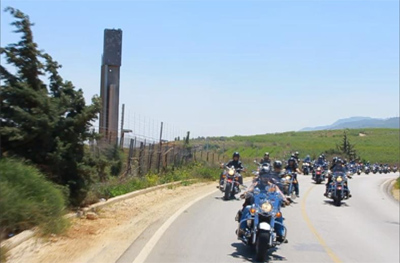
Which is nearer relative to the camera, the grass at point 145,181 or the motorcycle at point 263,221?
the motorcycle at point 263,221

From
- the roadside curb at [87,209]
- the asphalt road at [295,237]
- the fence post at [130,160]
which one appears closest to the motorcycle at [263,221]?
the asphalt road at [295,237]

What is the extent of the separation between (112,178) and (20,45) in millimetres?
7232

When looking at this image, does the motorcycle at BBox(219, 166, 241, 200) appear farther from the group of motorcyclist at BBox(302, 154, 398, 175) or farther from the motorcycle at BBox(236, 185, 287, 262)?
the group of motorcyclist at BBox(302, 154, 398, 175)

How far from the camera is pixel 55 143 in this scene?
43.6 ft

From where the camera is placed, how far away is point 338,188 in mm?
21609

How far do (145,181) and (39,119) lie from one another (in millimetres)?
10096

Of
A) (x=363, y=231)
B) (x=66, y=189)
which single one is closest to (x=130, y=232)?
(x=66, y=189)

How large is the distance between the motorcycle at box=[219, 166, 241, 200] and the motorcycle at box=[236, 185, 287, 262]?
9976 millimetres

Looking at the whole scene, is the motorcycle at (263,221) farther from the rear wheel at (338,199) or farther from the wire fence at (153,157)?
the wire fence at (153,157)

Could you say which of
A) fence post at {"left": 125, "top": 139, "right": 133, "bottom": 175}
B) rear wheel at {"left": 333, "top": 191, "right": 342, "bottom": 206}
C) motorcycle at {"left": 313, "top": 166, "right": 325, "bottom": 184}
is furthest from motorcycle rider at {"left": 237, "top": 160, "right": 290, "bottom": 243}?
motorcycle at {"left": 313, "top": 166, "right": 325, "bottom": 184}

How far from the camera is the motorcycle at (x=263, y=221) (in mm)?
9781

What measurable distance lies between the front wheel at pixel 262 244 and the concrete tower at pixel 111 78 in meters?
13.9

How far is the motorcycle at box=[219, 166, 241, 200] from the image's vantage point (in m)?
20.9

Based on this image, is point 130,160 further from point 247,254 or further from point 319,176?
point 319,176
